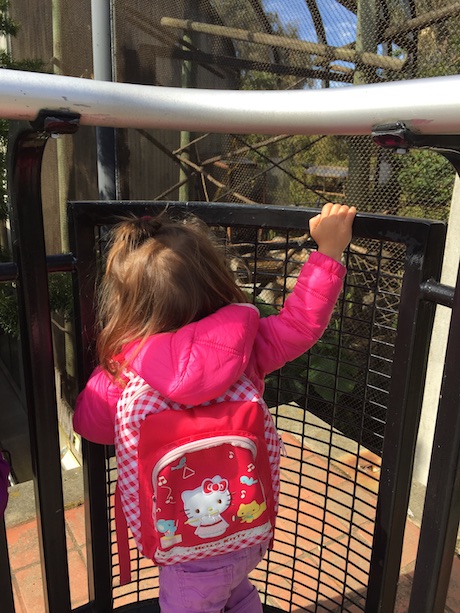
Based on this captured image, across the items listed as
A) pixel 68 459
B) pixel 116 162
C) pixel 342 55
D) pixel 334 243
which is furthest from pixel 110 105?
pixel 68 459

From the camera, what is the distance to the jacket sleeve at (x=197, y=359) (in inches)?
36.4

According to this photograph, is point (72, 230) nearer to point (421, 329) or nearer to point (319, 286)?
point (319, 286)

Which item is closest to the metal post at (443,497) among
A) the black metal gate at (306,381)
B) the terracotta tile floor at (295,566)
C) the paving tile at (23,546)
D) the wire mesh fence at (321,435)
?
the black metal gate at (306,381)

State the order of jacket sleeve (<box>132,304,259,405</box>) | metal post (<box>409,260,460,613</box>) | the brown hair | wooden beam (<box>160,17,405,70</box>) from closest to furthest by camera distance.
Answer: metal post (<box>409,260,460,613</box>)
jacket sleeve (<box>132,304,259,405</box>)
the brown hair
wooden beam (<box>160,17,405,70</box>)

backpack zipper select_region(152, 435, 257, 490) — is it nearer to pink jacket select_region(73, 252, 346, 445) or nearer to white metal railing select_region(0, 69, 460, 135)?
pink jacket select_region(73, 252, 346, 445)

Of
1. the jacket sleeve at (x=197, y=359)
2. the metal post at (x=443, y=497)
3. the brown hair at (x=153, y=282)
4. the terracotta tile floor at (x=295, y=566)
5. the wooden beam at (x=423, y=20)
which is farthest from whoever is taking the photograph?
the wooden beam at (x=423, y=20)

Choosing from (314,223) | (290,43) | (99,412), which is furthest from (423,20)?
(99,412)

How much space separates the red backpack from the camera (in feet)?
3.16

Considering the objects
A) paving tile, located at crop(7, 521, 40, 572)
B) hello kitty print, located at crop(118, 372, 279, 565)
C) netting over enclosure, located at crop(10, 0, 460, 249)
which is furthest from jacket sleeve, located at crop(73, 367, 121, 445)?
netting over enclosure, located at crop(10, 0, 460, 249)

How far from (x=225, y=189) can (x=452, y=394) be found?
9.83ft

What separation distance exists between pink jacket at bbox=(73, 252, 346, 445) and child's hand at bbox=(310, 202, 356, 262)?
0.02 metres

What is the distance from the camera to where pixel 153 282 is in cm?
103

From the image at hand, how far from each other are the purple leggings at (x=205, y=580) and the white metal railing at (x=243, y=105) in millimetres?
831

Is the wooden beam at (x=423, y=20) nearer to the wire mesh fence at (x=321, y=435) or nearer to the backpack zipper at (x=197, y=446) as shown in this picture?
the wire mesh fence at (x=321, y=435)
